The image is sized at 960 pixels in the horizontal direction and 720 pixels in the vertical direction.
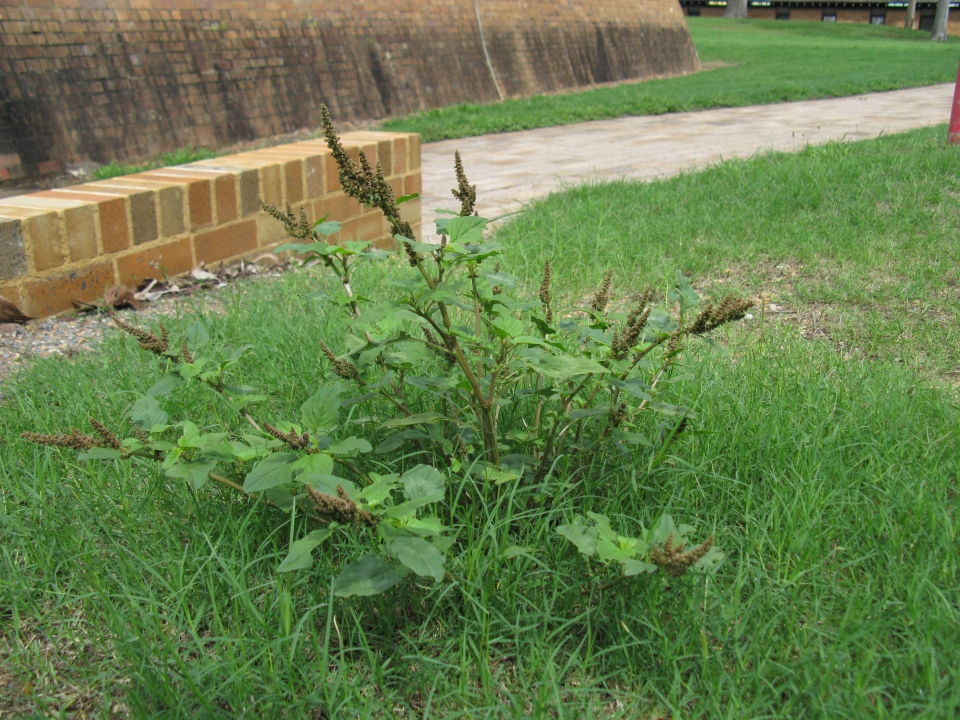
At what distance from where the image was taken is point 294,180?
13.4 feet

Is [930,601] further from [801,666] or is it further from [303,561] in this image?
[303,561]

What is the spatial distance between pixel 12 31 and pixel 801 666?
8.38 meters

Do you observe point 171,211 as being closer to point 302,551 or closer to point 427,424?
point 427,424

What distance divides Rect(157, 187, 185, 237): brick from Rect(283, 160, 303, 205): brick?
0.61 m

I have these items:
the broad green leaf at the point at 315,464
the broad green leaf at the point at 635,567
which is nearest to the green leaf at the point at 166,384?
the broad green leaf at the point at 315,464

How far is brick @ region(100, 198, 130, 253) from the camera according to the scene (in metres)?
3.27

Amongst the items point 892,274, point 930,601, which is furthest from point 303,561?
point 892,274

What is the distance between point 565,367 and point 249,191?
2.83 m

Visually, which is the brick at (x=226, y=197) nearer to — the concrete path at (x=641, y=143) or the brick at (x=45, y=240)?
the brick at (x=45, y=240)

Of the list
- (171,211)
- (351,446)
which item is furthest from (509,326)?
(171,211)

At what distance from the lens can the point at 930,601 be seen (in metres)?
1.47

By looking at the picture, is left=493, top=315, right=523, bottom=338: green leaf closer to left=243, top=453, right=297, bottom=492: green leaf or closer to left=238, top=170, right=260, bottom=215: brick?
left=243, top=453, right=297, bottom=492: green leaf

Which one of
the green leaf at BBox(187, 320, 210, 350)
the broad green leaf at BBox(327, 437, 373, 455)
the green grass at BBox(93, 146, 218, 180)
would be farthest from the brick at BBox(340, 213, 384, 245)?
the green grass at BBox(93, 146, 218, 180)

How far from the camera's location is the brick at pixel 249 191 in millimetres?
3832
